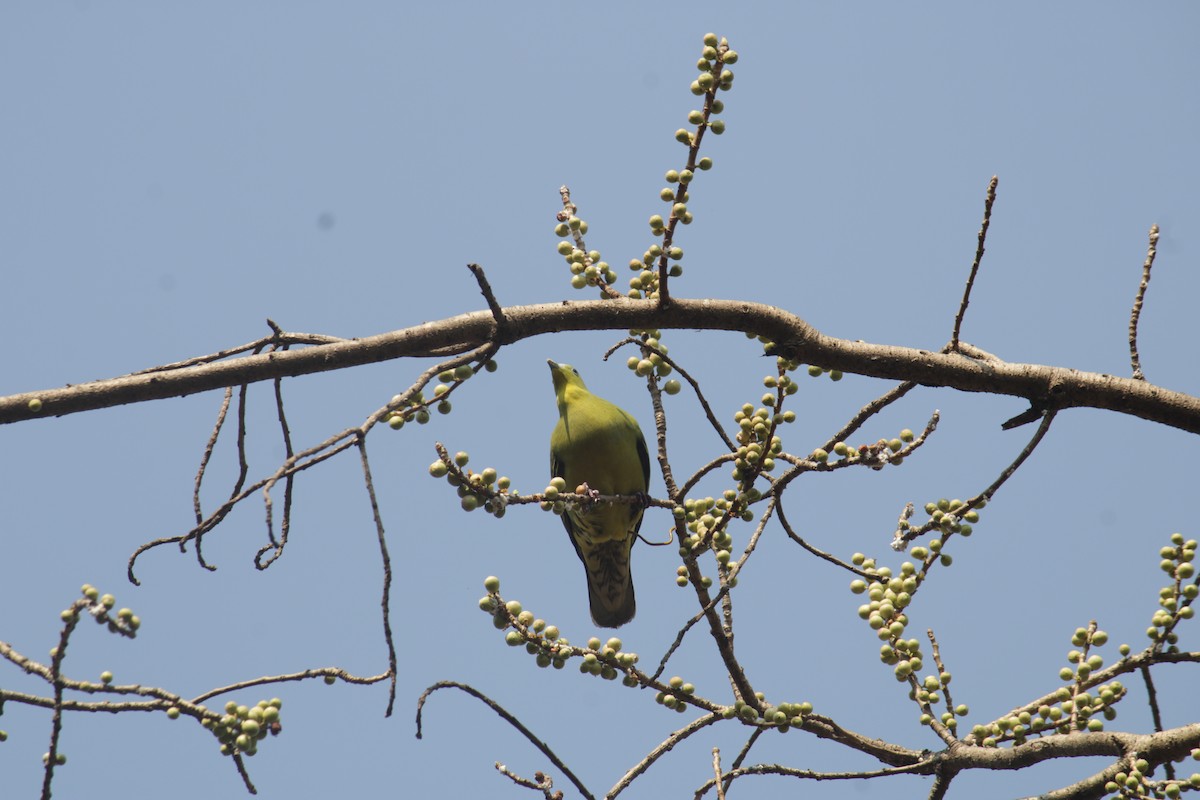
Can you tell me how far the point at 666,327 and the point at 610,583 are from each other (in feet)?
10.4

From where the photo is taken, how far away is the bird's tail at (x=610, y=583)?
6668 mm

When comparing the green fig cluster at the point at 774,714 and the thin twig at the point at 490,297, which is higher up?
the thin twig at the point at 490,297

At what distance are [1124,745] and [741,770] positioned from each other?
58.0 inches

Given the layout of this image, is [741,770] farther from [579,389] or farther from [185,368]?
[579,389]

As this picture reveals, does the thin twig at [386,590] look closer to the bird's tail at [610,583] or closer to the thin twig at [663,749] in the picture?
the thin twig at [663,749]

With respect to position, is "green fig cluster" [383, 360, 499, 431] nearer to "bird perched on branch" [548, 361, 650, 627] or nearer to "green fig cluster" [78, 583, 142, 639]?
"green fig cluster" [78, 583, 142, 639]

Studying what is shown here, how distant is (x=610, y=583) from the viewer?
6824 mm

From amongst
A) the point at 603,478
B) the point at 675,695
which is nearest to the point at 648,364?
the point at 675,695

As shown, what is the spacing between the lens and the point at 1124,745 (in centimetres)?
421

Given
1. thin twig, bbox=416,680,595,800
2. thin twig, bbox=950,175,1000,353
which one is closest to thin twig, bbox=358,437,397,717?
thin twig, bbox=416,680,595,800

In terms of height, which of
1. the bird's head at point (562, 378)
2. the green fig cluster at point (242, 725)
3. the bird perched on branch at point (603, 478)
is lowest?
the green fig cluster at point (242, 725)

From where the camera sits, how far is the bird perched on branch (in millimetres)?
6449

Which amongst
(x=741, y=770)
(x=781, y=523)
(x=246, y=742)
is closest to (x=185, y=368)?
(x=246, y=742)

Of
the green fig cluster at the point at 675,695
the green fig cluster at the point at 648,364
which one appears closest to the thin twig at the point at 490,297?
the green fig cluster at the point at 648,364
